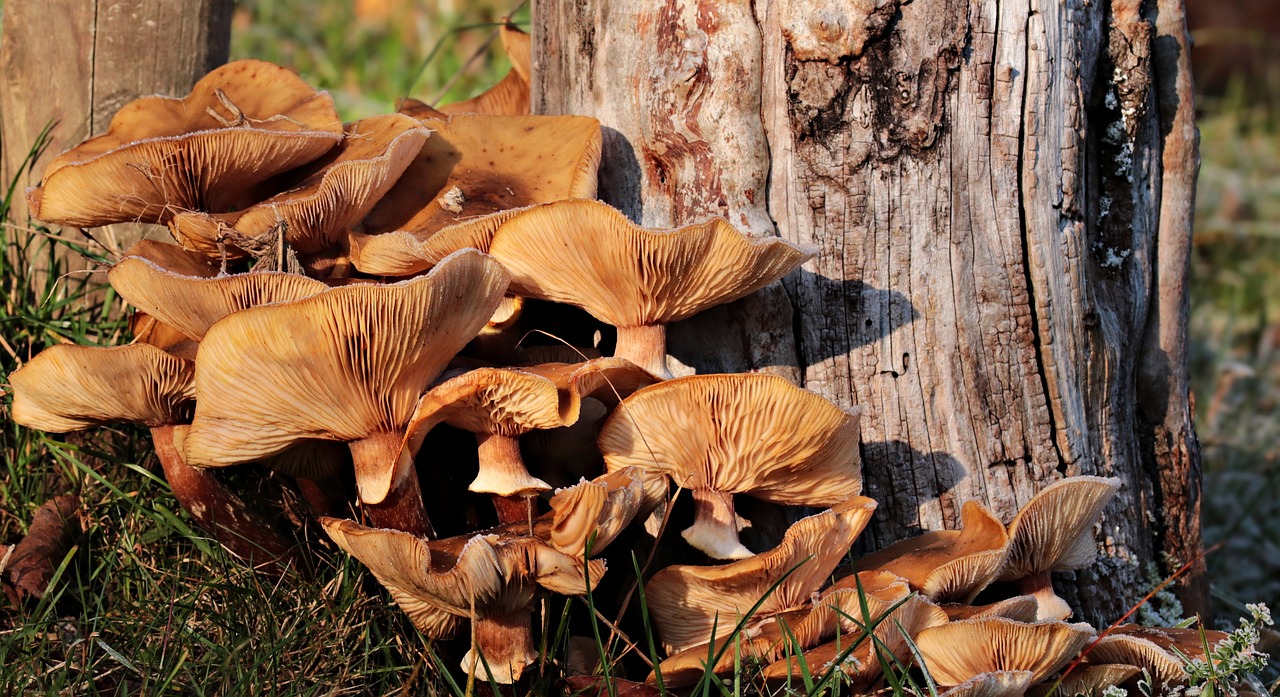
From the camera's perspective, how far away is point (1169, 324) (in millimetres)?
3836

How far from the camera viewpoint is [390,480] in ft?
9.38

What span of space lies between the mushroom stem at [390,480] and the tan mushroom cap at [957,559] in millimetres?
1292

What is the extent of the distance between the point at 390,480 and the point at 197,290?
0.70m

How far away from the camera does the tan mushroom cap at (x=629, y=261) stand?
107 inches

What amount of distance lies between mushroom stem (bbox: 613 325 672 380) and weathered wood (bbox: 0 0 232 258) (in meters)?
2.20

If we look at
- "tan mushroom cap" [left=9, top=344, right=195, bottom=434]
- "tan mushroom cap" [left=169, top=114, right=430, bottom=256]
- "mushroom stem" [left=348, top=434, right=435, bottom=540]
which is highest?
"tan mushroom cap" [left=169, top=114, right=430, bottom=256]

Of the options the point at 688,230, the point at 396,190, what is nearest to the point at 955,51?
the point at 688,230

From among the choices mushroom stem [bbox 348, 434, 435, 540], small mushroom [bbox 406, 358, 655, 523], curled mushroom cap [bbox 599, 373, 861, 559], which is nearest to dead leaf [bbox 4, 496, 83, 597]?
mushroom stem [bbox 348, 434, 435, 540]

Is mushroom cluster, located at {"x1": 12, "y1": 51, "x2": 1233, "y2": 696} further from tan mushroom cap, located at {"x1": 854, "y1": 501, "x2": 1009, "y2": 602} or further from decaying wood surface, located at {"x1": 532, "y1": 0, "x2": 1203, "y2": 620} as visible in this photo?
decaying wood surface, located at {"x1": 532, "y1": 0, "x2": 1203, "y2": 620}

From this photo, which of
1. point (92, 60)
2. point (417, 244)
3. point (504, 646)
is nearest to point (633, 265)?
point (417, 244)

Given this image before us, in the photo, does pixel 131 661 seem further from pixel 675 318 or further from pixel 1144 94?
pixel 1144 94

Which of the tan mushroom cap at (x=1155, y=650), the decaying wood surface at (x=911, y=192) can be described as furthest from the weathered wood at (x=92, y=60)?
the tan mushroom cap at (x=1155, y=650)

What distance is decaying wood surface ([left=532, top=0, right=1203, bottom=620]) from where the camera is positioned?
10.2 ft

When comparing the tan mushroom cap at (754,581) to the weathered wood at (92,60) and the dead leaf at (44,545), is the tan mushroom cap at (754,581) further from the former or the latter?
the weathered wood at (92,60)
